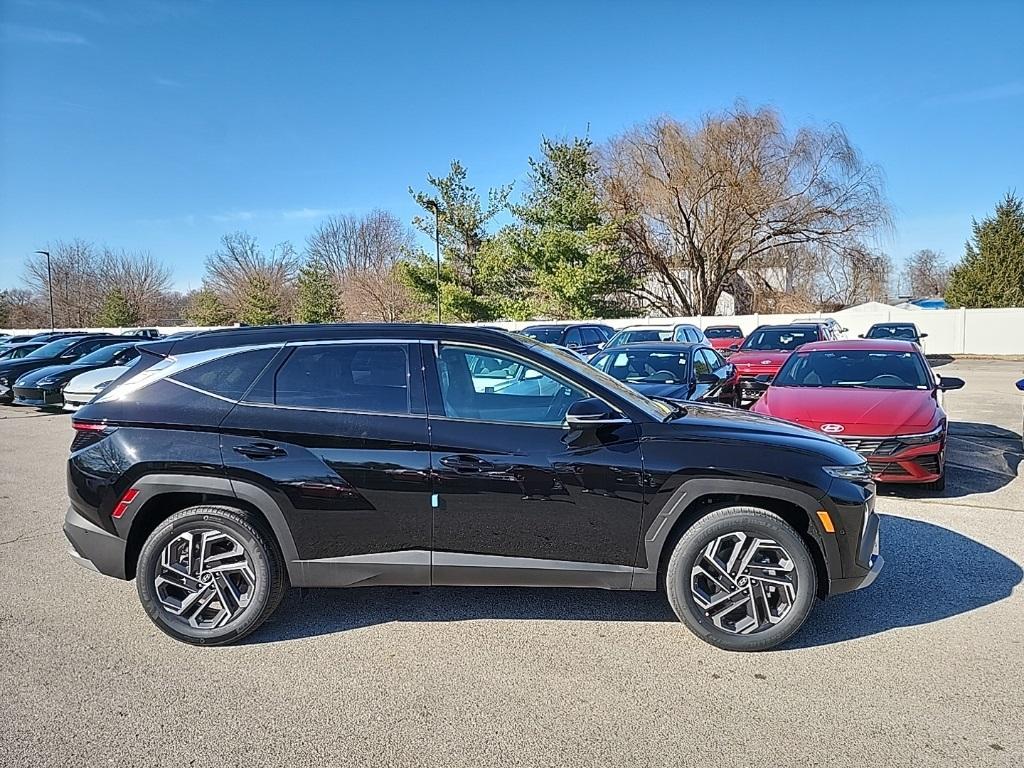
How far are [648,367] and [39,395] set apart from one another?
42.9 ft

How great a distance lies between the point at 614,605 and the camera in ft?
13.5

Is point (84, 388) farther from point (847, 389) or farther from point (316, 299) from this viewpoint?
point (316, 299)

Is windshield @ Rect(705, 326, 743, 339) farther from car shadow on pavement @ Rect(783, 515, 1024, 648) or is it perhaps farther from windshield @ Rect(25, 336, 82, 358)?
car shadow on pavement @ Rect(783, 515, 1024, 648)

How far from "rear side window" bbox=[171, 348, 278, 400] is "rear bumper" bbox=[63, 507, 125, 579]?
0.95 metres

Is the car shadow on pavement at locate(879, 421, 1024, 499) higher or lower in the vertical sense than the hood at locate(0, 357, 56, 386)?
lower

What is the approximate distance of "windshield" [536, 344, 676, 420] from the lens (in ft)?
12.5

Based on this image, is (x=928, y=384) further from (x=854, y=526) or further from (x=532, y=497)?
(x=532, y=497)

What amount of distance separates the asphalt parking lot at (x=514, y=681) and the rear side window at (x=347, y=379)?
131 cm

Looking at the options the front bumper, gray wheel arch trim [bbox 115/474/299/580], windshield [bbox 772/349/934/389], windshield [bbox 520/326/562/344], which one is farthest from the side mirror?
windshield [bbox 520/326/562/344]

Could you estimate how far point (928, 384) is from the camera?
24.0ft

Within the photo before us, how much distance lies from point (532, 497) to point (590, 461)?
0.36m

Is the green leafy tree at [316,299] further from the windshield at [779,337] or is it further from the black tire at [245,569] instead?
the black tire at [245,569]

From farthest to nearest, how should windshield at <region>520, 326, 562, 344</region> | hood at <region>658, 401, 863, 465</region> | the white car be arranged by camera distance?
1. windshield at <region>520, 326, 562, 344</region>
2. the white car
3. hood at <region>658, 401, 863, 465</region>

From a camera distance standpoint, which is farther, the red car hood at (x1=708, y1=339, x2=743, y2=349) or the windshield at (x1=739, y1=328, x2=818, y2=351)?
the red car hood at (x1=708, y1=339, x2=743, y2=349)
